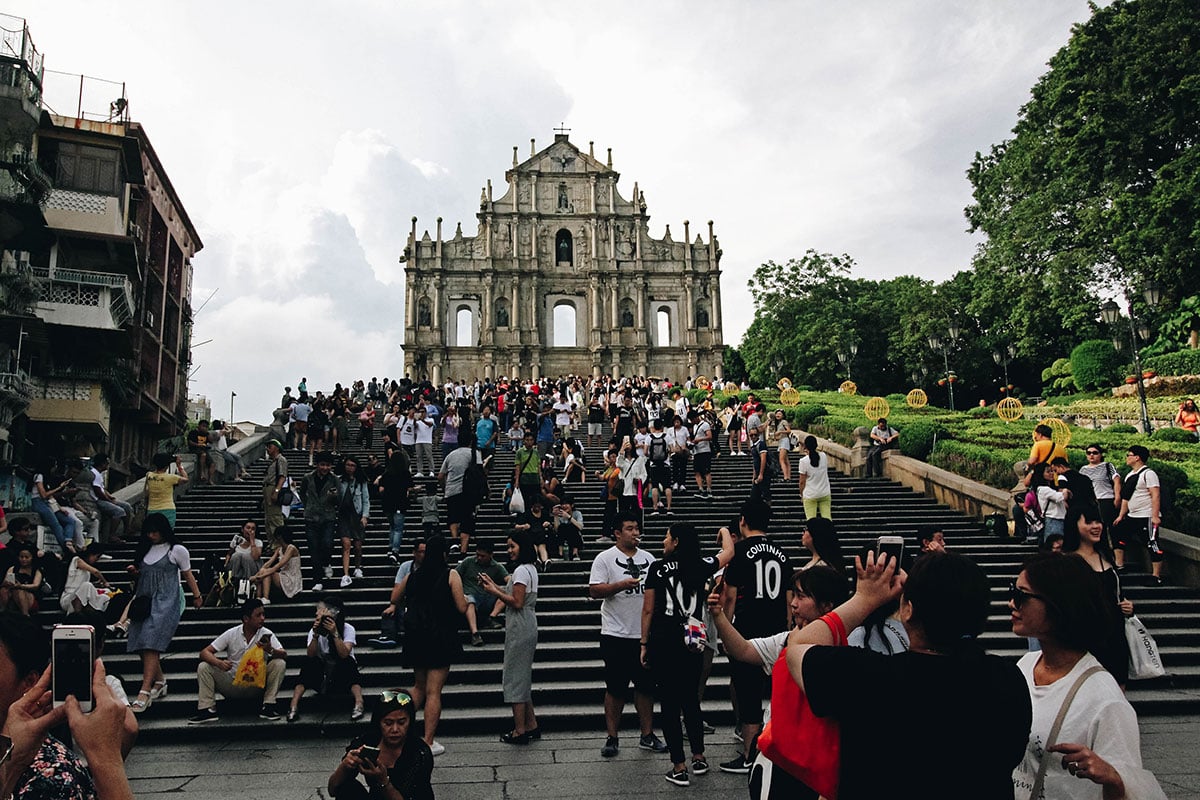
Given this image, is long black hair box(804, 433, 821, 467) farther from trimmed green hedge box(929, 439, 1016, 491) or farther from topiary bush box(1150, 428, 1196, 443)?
topiary bush box(1150, 428, 1196, 443)

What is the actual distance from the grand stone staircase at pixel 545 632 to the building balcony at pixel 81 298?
423 inches

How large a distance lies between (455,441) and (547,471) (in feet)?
11.5

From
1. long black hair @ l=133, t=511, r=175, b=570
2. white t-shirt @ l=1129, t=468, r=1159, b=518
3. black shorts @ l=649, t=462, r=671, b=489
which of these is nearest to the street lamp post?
white t-shirt @ l=1129, t=468, r=1159, b=518

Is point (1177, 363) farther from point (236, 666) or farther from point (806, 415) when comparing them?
point (236, 666)

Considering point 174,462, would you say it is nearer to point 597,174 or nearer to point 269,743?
point 269,743

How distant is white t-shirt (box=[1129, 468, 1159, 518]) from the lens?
32.9 feet

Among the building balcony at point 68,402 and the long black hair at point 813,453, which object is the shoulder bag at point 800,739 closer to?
the long black hair at point 813,453

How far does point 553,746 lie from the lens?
6.77m

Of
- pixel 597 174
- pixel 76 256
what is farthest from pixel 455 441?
pixel 597 174

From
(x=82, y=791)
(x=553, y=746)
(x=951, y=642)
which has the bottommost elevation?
(x=553, y=746)

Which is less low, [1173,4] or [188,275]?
[1173,4]

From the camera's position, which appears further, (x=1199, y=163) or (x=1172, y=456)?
(x=1199, y=163)

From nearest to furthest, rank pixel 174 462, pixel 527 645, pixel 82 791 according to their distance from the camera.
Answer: pixel 82 791
pixel 527 645
pixel 174 462

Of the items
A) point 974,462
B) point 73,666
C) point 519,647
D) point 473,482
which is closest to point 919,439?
point 974,462
